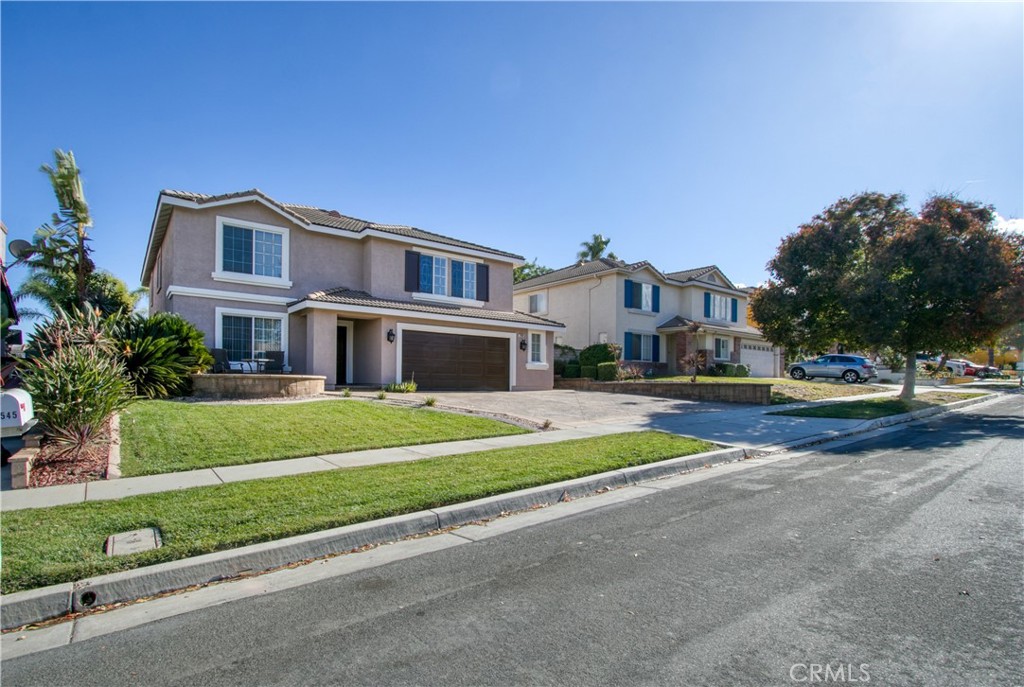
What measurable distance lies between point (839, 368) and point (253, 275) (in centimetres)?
3341

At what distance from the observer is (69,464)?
7.45m

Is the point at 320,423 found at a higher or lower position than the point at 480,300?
lower

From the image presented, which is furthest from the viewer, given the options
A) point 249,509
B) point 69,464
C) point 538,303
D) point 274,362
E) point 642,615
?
point 538,303

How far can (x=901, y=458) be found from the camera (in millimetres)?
9586

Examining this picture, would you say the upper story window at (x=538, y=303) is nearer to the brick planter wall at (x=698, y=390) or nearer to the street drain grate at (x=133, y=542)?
the brick planter wall at (x=698, y=390)

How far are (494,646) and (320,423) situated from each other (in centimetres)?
813

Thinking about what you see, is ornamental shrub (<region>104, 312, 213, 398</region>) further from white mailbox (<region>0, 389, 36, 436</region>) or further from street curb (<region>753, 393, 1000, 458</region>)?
street curb (<region>753, 393, 1000, 458</region>)

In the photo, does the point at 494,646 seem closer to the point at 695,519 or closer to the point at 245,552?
the point at 245,552

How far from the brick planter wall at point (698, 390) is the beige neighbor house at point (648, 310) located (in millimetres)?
5838

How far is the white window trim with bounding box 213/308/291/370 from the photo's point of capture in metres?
17.4

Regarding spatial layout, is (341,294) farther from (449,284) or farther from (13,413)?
(13,413)

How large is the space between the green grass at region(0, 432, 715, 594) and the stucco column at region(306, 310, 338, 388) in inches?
431

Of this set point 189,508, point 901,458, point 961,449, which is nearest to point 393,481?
point 189,508

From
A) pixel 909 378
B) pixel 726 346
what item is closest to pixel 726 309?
pixel 726 346
